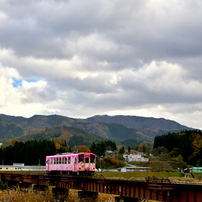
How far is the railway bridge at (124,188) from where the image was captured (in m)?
30.8

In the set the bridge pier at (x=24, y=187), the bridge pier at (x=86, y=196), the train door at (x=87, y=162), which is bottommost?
the bridge pier at (x=24, y=187)

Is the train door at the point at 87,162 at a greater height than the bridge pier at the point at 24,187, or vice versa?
the train door at the point at 87,162

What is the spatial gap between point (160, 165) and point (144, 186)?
4655 inches

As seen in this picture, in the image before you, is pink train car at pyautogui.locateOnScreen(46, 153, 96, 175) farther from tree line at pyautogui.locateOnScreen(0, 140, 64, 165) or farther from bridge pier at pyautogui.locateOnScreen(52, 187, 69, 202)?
tree line at pyautogui.locateOnScreen(0, 140, 64, 165)

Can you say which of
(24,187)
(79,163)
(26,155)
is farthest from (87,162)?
(26,155)

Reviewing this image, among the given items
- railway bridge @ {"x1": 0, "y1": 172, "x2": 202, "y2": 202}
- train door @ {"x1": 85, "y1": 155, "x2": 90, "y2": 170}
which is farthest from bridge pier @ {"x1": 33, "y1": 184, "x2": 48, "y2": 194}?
train door @ {"x1": 85, "y1": 155, "x2": 90, "y2": 170}

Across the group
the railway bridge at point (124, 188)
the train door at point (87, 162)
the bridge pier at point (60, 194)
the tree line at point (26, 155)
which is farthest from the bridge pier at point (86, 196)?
the tree line at point (26, 155)

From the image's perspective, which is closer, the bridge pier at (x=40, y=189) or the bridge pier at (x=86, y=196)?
the bridge pier at (x=86, y=196)

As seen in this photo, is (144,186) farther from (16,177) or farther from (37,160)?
(37,160)

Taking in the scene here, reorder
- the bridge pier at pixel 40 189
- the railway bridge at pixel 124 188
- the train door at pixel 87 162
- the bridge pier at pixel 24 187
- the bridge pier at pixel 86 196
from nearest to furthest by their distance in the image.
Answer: the railway bridge at pixel 124 188
the bridge pier at pixel 86 196
the train door at pixel 87 162
the bridge pier at pixel 40 189
the bridge pier at pixel 24 187

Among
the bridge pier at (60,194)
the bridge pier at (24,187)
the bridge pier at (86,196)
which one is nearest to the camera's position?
Result: the bridge pier at (86,196)

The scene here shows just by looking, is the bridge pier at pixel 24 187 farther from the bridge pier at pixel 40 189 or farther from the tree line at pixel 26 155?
the tree line at pixel 26 155

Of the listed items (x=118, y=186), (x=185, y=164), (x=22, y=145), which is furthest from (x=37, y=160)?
(x=118, y=186)

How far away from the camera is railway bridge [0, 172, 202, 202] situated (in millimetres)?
30766
